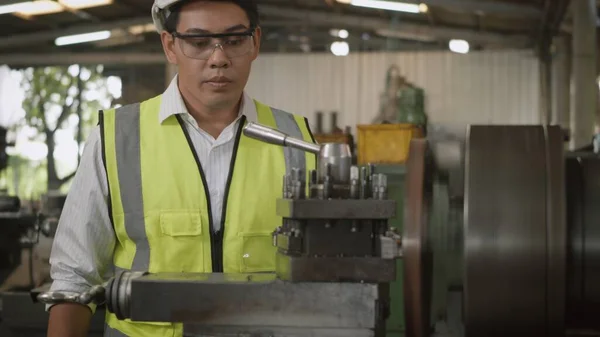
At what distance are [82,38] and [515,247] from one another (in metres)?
9.33

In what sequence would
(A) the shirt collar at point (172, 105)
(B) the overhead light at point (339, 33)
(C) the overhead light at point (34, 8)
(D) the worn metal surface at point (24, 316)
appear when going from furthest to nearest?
1. (B) the overhead light at point (339, 33)
2. (C) the overhead light at point (34, 8)
3. (D) the worn metal surface at point (24, 316)
4. (A) the shirt collar at point (172, 105)

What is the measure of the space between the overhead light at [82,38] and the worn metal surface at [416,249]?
899cm

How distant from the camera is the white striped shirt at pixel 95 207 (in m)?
1.59

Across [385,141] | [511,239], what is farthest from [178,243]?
[385,141]

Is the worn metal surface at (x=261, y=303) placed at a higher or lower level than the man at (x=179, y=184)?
lower

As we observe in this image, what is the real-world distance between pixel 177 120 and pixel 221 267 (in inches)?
11.9

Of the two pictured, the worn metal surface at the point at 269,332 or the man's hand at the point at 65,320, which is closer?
the worn metal surface at the point at 269,332

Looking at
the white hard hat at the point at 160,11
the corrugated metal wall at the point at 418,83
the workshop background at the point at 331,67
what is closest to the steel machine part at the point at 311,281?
the white hard hat at the point at 160,11

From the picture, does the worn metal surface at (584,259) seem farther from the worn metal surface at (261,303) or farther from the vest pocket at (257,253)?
the vest pocket at (257,253)

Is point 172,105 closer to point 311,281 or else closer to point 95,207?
point 95,207

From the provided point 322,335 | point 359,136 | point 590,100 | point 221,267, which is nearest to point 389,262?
point 322,335

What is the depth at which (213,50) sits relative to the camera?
1.59 m

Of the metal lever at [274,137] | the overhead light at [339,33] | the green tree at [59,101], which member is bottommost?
the metal lever at [274,137]

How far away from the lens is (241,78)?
165 cm
